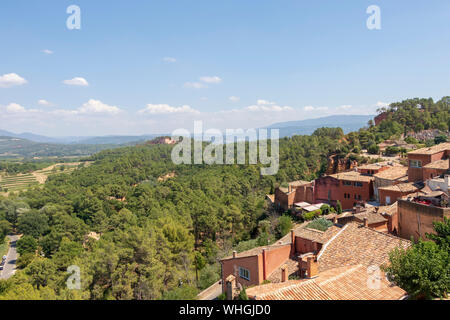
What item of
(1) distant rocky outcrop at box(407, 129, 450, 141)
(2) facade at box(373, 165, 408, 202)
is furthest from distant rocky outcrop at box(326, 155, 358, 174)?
(1) distant rocky outcrop at box(407, 129, 450, 141)

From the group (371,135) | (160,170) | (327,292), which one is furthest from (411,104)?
(327,292)

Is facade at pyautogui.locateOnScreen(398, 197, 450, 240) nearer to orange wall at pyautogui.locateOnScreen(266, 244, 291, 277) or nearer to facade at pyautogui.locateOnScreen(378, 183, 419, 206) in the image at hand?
facade at pyautogui.locateOnScreen(378, 183, 419, 206)

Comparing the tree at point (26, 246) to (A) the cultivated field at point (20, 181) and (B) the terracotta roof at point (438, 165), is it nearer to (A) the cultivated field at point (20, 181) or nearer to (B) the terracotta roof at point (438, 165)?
(B) the terracotta roof at point (438, 165)

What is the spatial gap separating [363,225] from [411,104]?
63530 millimetres

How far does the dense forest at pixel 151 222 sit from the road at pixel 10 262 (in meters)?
1.49

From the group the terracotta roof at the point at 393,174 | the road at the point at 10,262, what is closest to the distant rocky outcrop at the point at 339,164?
the terracotta roof at the point at 393,174

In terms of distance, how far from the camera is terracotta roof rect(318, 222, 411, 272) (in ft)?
37.6

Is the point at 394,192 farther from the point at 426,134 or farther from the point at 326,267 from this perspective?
the point at 426,134

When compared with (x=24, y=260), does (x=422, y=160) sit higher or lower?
higher

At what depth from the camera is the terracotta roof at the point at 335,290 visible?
26.1 feet

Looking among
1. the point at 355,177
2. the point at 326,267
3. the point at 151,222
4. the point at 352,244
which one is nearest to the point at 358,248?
the point at 352,244

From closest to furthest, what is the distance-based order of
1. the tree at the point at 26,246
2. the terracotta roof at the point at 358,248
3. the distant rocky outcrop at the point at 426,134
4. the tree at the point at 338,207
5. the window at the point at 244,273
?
the terracotta roof at the point at 358,248
the window at the point at 244,273
the tree at the point at 338,207
the tree at the point at 26,246
the distant rocky outcrop at the point at 426,134

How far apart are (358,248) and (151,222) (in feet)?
66.4

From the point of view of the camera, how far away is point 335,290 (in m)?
8.36
